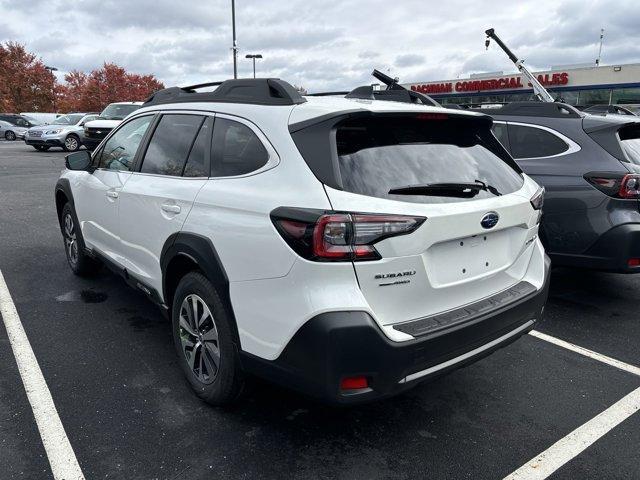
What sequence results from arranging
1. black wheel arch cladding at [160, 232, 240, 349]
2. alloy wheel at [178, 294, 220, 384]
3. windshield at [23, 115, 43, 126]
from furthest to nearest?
windshield at [23, 115, 43, 126], alloy wheel at [178, 294, 220, 384], black wheel arch cladding at [160, 232, 240, 349]

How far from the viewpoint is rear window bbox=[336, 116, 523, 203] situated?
245 centimetres

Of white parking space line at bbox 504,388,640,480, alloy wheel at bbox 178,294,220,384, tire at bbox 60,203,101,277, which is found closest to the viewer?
white parking space line at bbox 504,388,640,480

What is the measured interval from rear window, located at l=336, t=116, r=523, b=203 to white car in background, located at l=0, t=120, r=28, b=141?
36.5 meters

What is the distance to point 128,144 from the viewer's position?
4.15m

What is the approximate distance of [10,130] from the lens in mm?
33438

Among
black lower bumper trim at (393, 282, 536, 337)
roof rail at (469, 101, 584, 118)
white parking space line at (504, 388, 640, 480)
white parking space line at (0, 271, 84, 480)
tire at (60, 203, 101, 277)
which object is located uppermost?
roof rail at (469, 101, 584, 118)

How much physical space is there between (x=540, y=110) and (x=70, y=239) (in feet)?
16.0

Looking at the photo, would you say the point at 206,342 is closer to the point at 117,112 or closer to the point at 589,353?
the point at 589,353

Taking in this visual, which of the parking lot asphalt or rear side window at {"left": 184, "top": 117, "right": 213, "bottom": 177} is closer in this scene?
the parking lot asphalt

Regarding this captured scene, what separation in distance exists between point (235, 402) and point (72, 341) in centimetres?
167

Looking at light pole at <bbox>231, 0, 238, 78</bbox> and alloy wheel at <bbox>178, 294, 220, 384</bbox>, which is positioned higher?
light pole at <bbox>231, 0, 238, 78</bbox>

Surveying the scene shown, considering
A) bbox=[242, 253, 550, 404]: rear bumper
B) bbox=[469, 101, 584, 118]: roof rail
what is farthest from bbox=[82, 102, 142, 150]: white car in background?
bbox=[242, 253, 550, 404]: rear bumper

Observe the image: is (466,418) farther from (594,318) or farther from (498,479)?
(594,318)

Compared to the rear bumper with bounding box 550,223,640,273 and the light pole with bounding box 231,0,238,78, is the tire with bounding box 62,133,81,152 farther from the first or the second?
the rear bumper with bounding box 550,223,640,273
